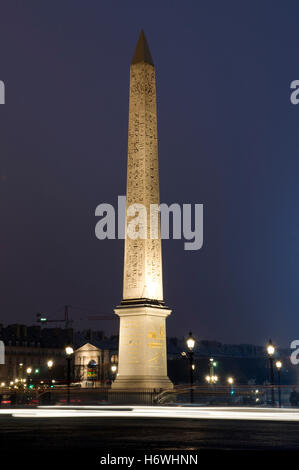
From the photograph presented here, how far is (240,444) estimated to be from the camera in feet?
48.4

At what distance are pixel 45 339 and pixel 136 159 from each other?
112 meters

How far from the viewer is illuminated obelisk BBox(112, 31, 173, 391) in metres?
38.2

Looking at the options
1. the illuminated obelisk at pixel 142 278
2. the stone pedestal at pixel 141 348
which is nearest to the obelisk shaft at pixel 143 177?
the illuminated obelisk at pixel 142 278

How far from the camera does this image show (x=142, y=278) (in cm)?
3806

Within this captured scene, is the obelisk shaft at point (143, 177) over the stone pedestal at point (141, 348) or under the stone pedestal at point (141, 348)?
over

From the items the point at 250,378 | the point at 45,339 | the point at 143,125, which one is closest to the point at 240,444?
the point at 143,125

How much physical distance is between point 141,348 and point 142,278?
3.85m

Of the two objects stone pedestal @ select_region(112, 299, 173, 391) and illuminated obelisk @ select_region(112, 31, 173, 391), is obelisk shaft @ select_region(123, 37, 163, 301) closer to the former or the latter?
illuminated obelisk @ select_region(112, 31, 173, 391)

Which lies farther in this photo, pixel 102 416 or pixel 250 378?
pixel 250 378

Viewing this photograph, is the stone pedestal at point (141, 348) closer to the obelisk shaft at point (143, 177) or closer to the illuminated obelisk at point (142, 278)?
the illuminated obelisk at point (142, 278)

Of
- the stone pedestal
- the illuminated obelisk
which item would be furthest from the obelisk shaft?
the stone pedestal

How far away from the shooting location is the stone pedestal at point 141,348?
38.2m
